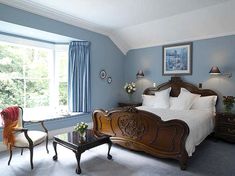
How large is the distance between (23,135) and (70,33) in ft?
8.47

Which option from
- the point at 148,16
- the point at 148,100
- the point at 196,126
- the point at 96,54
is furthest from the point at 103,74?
the point at 196,126

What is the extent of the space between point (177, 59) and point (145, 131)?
2722 millimetres

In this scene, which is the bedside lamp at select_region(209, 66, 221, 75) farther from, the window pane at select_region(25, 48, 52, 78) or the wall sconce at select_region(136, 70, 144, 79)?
the window pane at select_region(25, 48, 52, 78)

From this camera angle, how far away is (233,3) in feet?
11.4

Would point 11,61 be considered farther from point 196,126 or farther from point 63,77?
point 196,126

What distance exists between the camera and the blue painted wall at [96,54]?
11.7 ft

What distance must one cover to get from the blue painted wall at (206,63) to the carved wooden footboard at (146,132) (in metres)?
2.30

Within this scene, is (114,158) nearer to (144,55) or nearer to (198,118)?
(198,118)

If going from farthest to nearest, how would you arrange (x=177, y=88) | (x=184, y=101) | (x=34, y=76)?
(x=177, y=88), (x=34, y=76), (x=184, y=101)

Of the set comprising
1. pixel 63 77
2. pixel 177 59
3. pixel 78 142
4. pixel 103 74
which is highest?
pixel 177 59

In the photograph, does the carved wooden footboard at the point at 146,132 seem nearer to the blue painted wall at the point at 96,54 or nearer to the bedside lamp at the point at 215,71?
the blue painted wall at the point at 96,54

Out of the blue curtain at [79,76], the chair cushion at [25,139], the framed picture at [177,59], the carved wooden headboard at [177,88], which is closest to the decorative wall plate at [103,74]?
the blue curtain at [79,76]

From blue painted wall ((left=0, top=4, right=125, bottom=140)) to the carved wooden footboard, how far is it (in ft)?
5.15

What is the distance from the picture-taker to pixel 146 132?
312 cm
